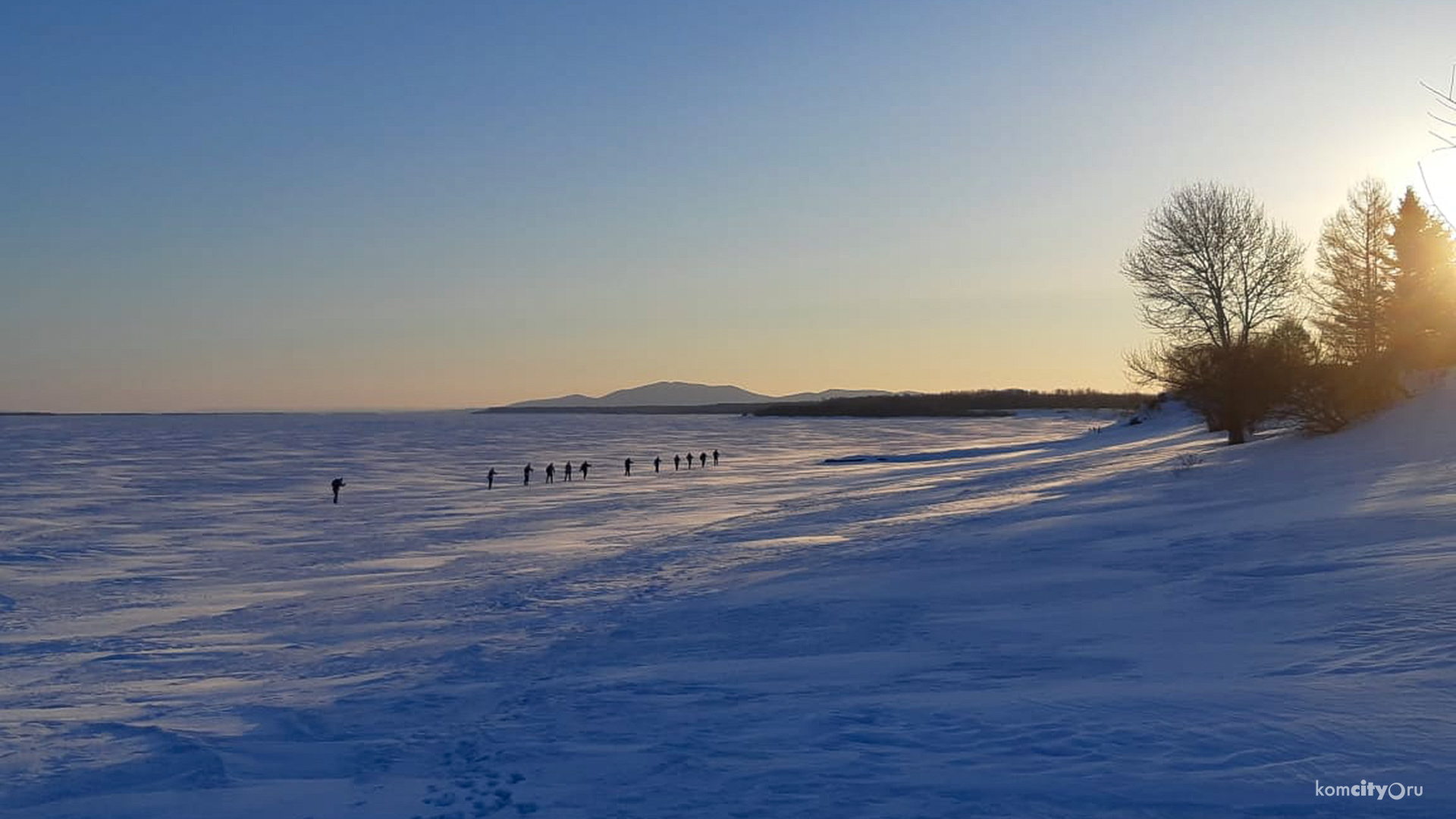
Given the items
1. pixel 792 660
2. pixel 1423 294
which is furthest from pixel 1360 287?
pixel 792 660

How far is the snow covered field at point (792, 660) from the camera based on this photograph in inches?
232

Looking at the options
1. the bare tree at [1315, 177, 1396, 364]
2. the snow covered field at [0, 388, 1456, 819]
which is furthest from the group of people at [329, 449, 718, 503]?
the bare tree at [1315, 177, 1396, 364]

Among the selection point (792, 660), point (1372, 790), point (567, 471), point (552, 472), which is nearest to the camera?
point (1372, 790)

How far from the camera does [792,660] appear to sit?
30.3 ft

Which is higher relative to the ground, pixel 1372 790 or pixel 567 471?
pixel 1372 790

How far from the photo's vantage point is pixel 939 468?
135ft

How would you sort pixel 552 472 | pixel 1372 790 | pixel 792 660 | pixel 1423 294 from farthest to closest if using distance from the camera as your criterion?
pixel 552 472 < pixel 1423 294 < pixel 792 660 < pixel 1372 790

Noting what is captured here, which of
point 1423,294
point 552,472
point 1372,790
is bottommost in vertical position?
point 552,472

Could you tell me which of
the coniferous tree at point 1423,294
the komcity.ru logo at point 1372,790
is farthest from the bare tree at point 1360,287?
the komcity.ru logo at point 1372,790

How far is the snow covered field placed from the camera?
588cm

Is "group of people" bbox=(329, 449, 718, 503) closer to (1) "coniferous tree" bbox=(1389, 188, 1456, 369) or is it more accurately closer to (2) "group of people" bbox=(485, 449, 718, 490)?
(2) "group of people" bbox=(485, 449, 718, 490)

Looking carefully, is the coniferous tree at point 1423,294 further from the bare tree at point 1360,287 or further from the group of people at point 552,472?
the group of people at point 552,472

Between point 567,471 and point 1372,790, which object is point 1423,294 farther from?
point 567,471

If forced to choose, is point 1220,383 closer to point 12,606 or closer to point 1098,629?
point 1098,629
